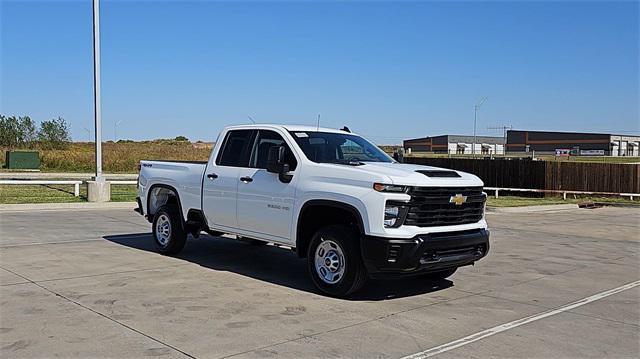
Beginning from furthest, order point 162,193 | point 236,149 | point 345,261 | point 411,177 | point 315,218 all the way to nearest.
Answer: point 162,193 → point 236,149 → point 315,218 → point 345,261 → point 411,177

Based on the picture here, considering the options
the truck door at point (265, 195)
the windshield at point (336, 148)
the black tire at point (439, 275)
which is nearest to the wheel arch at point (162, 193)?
the truck door at point (265, 195)

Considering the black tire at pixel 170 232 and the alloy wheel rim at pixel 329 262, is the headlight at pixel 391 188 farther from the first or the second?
the black tire at pixel 170 232

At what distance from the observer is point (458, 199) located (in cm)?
774

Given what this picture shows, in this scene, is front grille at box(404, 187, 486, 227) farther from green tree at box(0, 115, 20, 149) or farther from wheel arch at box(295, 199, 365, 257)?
green tree at box(0, 115, 20, 149)

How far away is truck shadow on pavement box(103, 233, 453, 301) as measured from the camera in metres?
8.37

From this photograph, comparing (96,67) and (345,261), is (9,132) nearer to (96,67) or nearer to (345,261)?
(96,67)

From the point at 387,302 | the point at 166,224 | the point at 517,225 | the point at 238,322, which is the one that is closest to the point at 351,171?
the point at 387,302

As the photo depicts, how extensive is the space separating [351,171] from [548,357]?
3.08 metres

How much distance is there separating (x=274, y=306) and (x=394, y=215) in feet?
5.57

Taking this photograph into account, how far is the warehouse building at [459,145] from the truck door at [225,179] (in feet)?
240

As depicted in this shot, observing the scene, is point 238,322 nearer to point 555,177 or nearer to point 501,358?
point 501,358

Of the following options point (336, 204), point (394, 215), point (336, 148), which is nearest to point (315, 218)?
point (336, 204)

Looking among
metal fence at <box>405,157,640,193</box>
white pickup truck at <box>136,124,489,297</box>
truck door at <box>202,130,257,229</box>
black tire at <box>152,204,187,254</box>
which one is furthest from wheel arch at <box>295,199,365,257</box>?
metal fence at <box>405,157,640,193</box>

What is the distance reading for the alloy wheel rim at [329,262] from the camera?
7.70 meters
